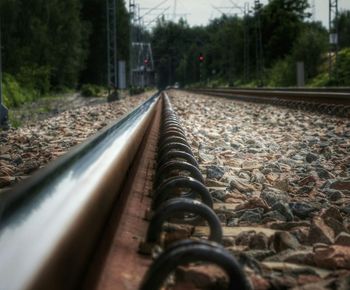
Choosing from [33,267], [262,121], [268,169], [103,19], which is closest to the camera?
[33,267]

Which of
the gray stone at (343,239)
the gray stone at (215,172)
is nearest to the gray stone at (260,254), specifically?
the gray stone at (343,239)

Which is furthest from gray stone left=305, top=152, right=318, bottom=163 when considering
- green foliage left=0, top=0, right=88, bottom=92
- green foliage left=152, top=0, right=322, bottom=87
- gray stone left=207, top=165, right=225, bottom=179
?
green foliage left=152, top=0, right=322, bottom=87

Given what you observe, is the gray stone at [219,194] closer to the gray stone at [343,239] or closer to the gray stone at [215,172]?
the gray stone at [215,172]

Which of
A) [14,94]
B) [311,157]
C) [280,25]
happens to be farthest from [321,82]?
[280,25]

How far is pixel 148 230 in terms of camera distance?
1.89 meters

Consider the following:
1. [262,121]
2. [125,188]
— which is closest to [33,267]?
[125,188]

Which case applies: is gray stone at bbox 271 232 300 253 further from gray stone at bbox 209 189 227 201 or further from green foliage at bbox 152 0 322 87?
green foliage at bbox 152 0 322 87

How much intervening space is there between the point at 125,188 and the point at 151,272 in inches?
65.6

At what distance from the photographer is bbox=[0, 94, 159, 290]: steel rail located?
0.96 m

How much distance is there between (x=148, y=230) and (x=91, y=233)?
40cm

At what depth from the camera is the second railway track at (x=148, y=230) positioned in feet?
3.67

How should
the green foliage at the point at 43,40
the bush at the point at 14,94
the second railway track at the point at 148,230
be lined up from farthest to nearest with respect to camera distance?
the green foliage at the point at 43,40
the bush at the point at 14,94
the second railway track at the point at 148,230

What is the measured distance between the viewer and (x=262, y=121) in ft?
34.7

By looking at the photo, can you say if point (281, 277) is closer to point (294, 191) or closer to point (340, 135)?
point (294, 191)
